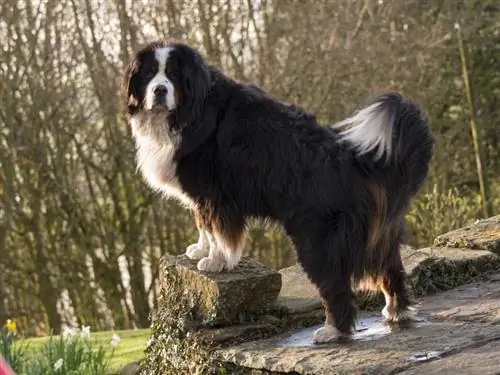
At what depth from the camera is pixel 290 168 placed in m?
3.75

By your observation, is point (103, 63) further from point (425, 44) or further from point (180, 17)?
point (425, 44)

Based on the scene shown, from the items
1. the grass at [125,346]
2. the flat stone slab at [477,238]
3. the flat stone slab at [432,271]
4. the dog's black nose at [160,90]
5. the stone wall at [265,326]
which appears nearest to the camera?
the stone wall at [265,326]

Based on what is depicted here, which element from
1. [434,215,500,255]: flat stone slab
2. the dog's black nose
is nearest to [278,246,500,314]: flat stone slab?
[434,215,500,255]: flat stone slab

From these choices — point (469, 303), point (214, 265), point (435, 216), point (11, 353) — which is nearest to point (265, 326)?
point (214, 265)

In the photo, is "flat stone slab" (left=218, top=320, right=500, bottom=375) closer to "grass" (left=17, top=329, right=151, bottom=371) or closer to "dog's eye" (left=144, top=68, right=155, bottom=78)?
"dog's eye" (left=144, top=68, right=155, bottom=78)

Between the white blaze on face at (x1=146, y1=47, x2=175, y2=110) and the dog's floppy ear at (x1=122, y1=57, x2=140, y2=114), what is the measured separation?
0.35ft

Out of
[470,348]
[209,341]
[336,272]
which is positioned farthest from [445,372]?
[209,341]

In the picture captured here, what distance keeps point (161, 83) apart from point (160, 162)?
0.40m

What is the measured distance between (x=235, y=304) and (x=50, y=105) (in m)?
7.18

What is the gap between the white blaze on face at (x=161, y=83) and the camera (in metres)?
3.82

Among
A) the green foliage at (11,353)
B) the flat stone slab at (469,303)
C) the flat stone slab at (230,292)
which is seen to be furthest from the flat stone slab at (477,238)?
the green foliage at (11,353)

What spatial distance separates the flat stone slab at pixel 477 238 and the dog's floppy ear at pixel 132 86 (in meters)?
2.42

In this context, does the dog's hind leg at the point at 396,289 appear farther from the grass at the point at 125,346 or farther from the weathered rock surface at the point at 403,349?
the grass at the point at 125,346

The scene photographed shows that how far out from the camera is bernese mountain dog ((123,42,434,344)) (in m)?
3.58
